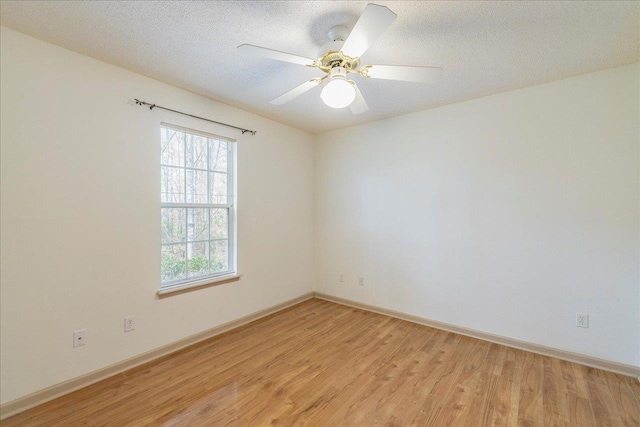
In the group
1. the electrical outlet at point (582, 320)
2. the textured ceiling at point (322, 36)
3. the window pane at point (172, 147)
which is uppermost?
the textured ceiling at point (322, 36)

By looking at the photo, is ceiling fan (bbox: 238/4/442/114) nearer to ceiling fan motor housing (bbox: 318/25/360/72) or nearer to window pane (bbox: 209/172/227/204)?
ceiling fan motor housing (bbox: 318/25/360/72)

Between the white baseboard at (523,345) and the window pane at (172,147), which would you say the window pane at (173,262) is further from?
the white baseboard at (523,345)

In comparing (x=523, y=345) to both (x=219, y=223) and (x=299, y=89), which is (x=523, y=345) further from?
(x=219, y=223)

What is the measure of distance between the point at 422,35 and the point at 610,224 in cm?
219

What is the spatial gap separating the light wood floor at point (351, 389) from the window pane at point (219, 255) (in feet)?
2.47

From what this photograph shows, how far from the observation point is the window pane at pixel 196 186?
110 inches

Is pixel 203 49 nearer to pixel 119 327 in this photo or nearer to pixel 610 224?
pixel 119 327

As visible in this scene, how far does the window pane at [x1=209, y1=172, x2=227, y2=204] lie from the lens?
117 inches

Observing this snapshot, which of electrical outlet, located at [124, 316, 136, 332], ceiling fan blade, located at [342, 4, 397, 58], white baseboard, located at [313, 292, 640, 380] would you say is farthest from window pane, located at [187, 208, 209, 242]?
white baseboard, located at [313, 292, 640, 380]

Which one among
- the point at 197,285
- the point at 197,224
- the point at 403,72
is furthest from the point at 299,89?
the point at 197,285

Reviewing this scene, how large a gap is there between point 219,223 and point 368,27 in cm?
242

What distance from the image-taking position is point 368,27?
137 centimetres

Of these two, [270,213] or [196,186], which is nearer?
[196,186]

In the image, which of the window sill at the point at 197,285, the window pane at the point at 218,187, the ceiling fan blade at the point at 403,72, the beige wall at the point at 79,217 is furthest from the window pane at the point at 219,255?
the ceiling fan blade at the point at 403,72
